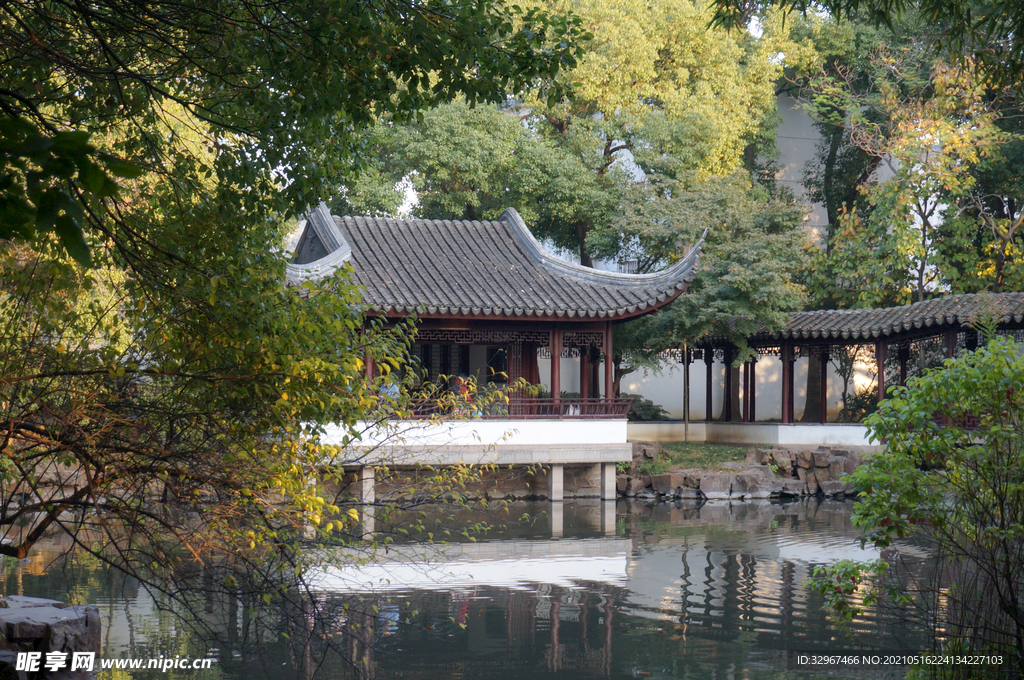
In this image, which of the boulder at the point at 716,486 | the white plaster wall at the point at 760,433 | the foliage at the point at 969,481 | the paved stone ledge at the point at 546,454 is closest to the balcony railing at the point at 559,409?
the paved stone ledge at the point at 546,454

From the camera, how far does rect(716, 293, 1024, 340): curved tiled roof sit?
14.2 meters

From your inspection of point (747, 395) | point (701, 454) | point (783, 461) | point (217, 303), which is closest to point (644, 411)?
point (747, 395)

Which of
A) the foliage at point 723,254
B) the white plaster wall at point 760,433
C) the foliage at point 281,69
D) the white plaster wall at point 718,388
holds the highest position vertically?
the foliage at point 723,254

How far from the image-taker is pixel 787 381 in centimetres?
1675

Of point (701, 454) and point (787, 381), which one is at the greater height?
point (787, 381)

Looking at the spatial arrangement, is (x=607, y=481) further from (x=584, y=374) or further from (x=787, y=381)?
(x=787, y=381)

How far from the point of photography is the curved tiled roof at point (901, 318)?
14.2 meters

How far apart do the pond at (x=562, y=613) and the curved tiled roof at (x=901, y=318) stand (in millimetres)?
5137

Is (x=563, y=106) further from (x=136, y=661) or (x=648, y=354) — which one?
(x=136, y=661)

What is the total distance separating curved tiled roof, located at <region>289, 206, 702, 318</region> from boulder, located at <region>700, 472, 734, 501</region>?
2851mm

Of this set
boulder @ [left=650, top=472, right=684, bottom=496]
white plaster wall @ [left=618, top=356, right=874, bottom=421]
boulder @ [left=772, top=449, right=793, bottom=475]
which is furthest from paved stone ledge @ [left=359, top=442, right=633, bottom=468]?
white plaster wall @ [left=618, top=356, right=874, bottom=421]

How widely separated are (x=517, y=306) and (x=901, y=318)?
6497mm

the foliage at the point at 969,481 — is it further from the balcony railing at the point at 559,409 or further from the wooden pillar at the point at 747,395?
the wooden pillar at the point at 747,395

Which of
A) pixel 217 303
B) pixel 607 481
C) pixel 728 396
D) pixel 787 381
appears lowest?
pixel 607 481
